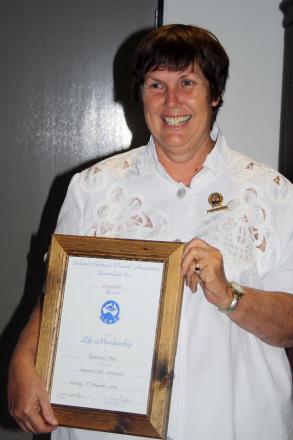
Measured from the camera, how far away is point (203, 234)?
53.4 inches

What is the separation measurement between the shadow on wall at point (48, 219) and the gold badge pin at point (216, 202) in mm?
1081

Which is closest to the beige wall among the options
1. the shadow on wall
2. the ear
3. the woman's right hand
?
the shadow on wall

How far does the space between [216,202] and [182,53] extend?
354 millimetres

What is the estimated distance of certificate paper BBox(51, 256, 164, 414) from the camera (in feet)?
3.87

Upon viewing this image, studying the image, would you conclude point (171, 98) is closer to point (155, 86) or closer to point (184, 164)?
point (155, 86)

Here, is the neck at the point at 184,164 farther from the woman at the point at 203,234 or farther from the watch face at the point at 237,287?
the watch face at the point at 237,287

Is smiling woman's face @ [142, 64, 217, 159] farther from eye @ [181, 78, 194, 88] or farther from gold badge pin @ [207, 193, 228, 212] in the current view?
gold badge pin @ [207, 193, 228, 212]

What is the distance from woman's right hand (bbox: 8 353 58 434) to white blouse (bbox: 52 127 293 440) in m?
0.16

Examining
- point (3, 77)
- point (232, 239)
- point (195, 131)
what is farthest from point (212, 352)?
point (3, 77)

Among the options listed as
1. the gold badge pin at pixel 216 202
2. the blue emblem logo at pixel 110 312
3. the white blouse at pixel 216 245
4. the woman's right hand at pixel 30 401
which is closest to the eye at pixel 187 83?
the white blouse at pixel 216 245

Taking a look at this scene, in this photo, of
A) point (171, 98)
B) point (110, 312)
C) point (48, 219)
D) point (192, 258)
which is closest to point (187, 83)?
point (171, 98)

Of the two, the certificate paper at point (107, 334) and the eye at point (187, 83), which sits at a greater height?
the eye at point (187, 83)

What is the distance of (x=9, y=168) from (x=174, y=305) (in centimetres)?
144

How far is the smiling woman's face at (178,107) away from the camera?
1.39 metres
